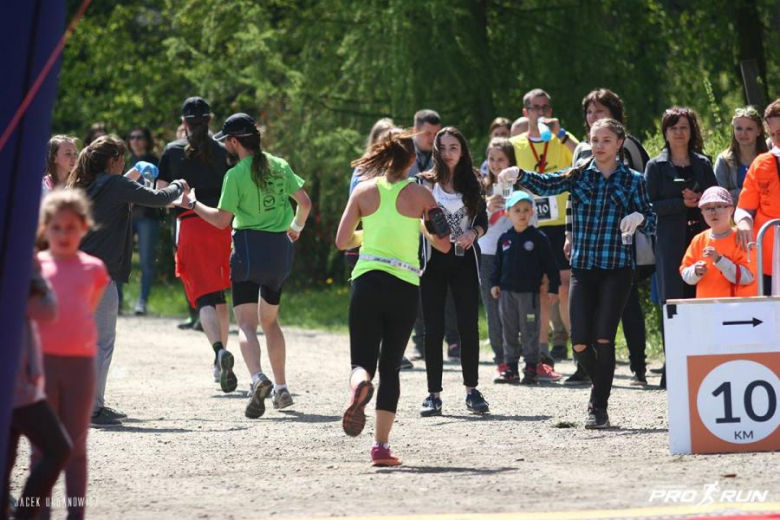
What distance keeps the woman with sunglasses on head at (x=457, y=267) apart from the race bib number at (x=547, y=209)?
234 cm

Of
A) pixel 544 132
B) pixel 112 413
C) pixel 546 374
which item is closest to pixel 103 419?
pixel 112 413

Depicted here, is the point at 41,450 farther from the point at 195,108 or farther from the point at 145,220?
the point at 145,220

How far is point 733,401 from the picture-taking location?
8242 millimetres

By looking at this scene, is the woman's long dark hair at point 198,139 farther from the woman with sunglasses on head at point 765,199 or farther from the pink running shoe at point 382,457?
the pink running shoe at point 382,457

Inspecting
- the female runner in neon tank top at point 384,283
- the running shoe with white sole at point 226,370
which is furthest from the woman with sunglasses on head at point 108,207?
the female runner in neon tank top at point 384,283

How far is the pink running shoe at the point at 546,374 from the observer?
12.3 meters

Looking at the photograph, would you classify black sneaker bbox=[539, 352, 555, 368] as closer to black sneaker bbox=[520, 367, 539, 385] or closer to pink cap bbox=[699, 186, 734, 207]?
black sneaker bbox=[520, 367, 539, 385]

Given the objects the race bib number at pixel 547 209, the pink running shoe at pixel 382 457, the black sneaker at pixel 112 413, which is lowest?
the pink running shoe at pixel 382 457

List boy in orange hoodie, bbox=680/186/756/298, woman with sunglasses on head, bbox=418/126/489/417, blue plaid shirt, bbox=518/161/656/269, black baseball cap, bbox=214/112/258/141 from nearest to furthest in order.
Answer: blue plaid shirt, bbox=518/161/656/269
boy in orange hoodie, bbox=680/186/756/298
woman with sunglasses on head, bbox=418/126/489/417
black baseball cap, bbox=214/112/258/141

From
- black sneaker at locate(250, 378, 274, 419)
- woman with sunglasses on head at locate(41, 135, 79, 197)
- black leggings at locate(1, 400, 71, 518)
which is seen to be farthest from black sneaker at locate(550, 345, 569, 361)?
black leggings at locate(1, 400, 71, 518)

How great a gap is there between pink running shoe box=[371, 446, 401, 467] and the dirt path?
10 cm

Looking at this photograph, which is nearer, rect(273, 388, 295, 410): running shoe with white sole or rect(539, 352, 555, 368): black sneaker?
rect(273, 388, 295, 410): running shoe with white sole

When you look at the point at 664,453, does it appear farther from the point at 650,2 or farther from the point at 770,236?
the point at 650,2

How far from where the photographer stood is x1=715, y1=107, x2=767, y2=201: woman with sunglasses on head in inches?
436
